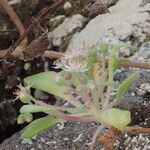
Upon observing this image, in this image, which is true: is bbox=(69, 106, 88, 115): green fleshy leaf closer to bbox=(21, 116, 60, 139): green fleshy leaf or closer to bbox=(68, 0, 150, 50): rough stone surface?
bbox=(21, 116, 60, 139): green fleshy leaf

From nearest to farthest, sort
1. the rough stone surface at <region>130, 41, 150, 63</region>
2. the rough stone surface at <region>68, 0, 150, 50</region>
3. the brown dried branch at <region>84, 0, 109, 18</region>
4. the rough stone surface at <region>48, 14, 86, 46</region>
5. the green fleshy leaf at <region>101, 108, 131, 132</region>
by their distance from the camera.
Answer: the green fleshy leaf at <region>101, 108, 131, 132</region>, the brown dried branch at <region>84, 0, 109, 18</region>, the rough stone surface at <region>130, 41, 150, 63</region>, the rough stone surface at <region>68, 0, 150, 50</region>, the rough stone surface at <region>48, 14, 86, 46</region>

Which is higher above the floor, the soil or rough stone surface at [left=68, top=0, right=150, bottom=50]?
rough stone surface at [left=68, top=0, right=150, bottom=50]

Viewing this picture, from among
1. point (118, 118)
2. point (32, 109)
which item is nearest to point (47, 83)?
point (32, 109)

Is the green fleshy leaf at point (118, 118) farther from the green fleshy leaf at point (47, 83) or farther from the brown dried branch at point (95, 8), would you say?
the brown dried branch at point (95, 8)

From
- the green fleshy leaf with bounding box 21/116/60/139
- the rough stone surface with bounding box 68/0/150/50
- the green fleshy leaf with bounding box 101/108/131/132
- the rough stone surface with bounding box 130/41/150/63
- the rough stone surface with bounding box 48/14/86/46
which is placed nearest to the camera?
the green fleshy leaf with bounding box 101/108/131/132

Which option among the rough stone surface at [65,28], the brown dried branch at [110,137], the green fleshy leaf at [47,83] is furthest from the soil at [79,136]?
the rough stone surface at [65,28]

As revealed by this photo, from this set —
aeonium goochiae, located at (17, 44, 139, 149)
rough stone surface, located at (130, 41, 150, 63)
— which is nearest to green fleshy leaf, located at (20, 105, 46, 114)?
aeonium goochiae, located at (17, 44, 139, 149)

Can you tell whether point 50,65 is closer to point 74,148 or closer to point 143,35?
point 143,35

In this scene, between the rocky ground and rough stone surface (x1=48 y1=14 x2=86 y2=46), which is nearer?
the rocky ground
